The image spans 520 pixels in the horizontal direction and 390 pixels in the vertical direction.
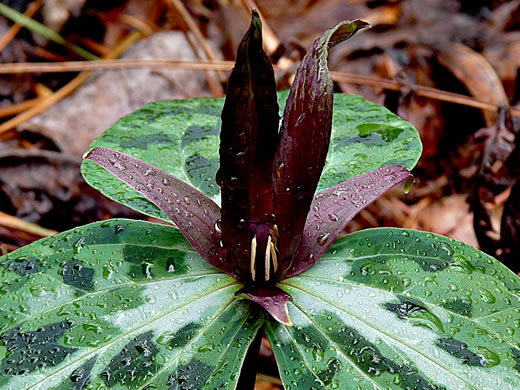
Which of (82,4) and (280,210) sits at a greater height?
(82,4)

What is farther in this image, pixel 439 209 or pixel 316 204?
pixel 439 209

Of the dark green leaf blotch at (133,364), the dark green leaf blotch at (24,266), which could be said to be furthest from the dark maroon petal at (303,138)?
the dark green leaf blotch at (24,266)

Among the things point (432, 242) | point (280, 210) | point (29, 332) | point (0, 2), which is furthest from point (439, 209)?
point (0, 2)

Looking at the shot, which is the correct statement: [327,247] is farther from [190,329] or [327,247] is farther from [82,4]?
[82,4]

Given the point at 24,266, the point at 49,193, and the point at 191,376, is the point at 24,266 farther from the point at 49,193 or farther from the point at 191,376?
the point at 49,193

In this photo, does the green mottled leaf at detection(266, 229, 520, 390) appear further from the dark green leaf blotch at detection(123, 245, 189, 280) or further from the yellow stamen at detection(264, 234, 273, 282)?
the dark green leaf blotch at detection(123, 245, 189, 280)

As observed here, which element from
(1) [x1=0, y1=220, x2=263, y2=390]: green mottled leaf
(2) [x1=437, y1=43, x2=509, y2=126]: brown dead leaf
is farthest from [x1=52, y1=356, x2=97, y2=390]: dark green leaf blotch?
(2) [x1=437, y1=43, x2=509, y2=126]: brown dead leaf

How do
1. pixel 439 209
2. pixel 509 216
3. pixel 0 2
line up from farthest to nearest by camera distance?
pixel 0 2, pixel 439 209, pixel 509 216
